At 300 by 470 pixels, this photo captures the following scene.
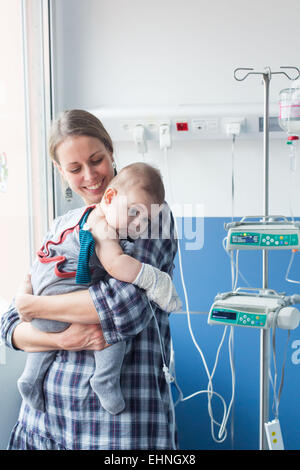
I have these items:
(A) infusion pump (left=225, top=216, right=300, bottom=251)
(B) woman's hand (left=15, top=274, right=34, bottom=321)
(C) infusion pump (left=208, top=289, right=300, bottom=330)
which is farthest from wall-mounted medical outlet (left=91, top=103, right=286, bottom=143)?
(B) woman's hand (left=15, top=274, right=34, bottom=321)

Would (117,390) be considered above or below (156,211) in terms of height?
below

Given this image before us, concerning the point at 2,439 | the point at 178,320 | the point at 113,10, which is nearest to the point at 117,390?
the point at 2,439

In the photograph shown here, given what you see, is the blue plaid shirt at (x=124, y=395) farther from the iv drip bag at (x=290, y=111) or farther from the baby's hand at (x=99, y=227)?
the iv drip bag at (x=290, y=111)

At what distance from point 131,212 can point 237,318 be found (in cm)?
47

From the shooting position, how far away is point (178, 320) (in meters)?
2.35

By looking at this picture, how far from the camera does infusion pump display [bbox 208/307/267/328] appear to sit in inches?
57.7

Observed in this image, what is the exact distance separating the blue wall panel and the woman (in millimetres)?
854

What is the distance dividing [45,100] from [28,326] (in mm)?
1274

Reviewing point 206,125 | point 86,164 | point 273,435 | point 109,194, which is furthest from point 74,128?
point 273,435

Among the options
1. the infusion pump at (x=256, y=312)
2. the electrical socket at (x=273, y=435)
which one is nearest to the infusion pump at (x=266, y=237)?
the infusion pump at (x=256, y=312)

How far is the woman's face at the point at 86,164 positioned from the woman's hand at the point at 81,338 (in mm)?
397
